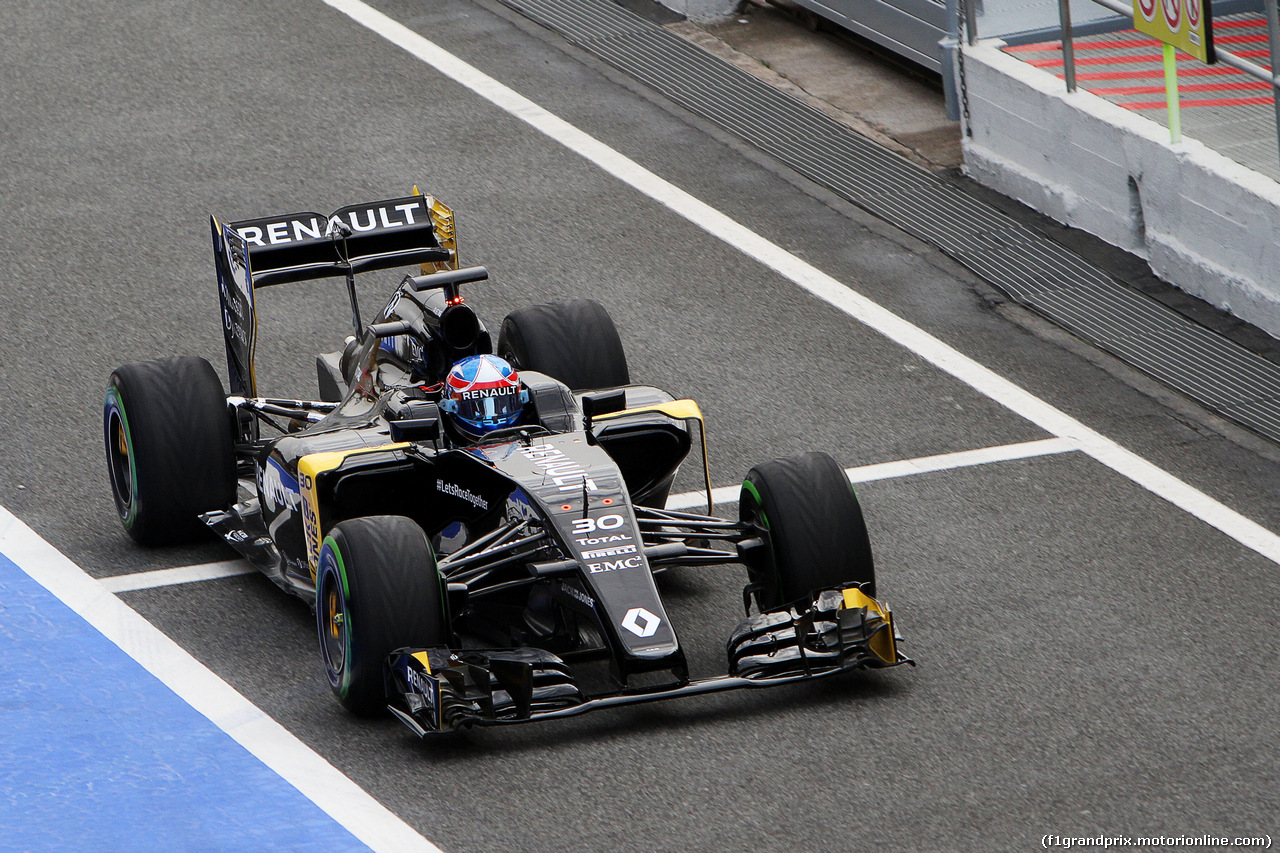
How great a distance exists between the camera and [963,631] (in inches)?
328

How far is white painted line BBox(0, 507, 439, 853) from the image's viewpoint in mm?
6902

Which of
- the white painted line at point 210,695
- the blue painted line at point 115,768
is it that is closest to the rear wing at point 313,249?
the white painted line at point 210,695

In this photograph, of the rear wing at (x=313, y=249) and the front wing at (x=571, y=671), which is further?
the rear wing at (x=313, y=249)

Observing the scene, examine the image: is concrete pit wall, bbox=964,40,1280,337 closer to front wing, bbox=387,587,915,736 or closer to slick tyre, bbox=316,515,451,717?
front wing, bbox=387,587,915,736

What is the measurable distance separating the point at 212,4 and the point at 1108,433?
30.1ft

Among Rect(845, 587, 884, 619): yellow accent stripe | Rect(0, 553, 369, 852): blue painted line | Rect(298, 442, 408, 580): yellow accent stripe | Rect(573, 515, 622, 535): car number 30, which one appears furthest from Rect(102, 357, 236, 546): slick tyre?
Rect(845, 587, 884, 619): yellow accent stripe

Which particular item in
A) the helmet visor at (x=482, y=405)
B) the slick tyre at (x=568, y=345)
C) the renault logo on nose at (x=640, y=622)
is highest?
the helmet visor at (x=482, y=405)

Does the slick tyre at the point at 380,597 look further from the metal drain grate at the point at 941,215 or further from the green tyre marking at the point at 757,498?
the metal drain grate at the point at 941,215

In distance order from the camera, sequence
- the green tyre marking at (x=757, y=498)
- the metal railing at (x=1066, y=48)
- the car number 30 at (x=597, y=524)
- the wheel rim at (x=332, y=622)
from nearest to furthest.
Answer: the wheel rim at (x=332, y=622) → the car number 30 at (x=597, y=524) → the green tyre marking at (x=757, y=498) → the metal railing at (x=1066, y=48)

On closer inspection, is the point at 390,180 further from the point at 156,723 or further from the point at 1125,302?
the point at 156,723

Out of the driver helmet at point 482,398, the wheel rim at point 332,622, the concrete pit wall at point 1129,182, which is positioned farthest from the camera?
the concrete pit wall at point 1129,182

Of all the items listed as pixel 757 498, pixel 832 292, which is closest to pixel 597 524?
pixel 757 498

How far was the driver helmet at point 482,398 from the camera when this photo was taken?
8.09 m

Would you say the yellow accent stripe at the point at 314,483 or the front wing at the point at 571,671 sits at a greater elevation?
the yellow accent stripe at the point at 314,483
